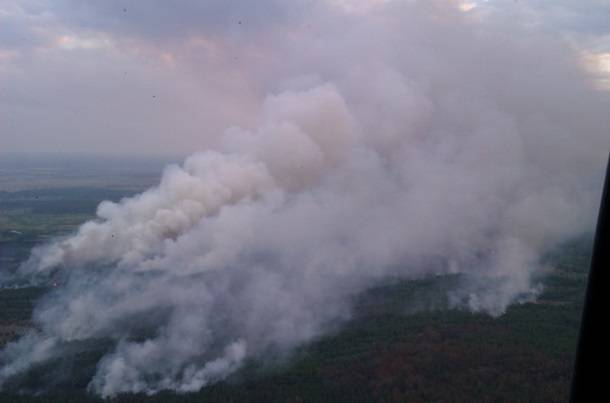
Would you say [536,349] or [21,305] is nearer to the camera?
[536,349]

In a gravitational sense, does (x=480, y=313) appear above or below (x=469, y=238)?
below

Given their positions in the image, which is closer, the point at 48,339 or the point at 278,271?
the point at 48,339

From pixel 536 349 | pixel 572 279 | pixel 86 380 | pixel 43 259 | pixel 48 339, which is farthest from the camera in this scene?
pixel 43 259

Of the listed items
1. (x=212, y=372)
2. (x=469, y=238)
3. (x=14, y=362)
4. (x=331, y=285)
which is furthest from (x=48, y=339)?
(x=469, y=238)

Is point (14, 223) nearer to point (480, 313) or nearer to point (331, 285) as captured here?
point (331, 285)

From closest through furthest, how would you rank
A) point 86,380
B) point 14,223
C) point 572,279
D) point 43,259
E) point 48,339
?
point 86,380 → point 48,339 → point 572,279 → point 43,259 → point 14,223

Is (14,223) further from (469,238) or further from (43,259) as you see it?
(469,238)

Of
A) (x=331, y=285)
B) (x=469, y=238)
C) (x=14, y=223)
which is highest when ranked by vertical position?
(x=14, y=223)

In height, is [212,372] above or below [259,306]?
below

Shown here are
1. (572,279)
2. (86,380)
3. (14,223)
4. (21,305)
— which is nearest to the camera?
(86,380)

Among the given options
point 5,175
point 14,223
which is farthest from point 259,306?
point 5,175
